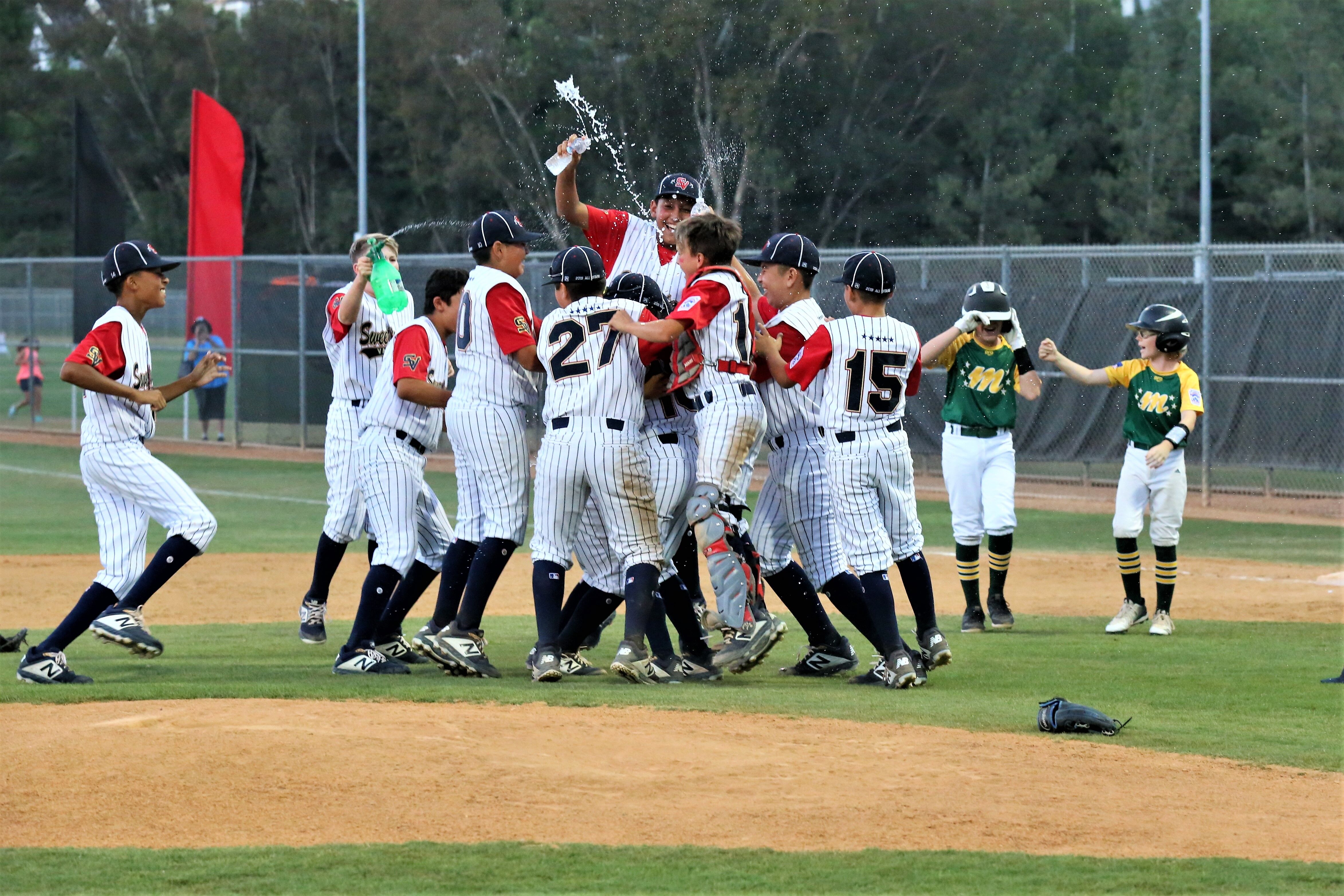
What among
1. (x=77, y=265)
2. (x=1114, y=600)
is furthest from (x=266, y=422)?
(x=1114, y=600)

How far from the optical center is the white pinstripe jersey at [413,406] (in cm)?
744

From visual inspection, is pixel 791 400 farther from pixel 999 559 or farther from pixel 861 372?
pixel 999 559

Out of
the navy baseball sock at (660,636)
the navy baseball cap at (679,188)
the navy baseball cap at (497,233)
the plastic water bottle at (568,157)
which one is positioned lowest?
the navy baseball sock at (660,636)

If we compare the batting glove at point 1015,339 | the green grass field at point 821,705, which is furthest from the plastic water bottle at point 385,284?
the batting glove at point 1015,339

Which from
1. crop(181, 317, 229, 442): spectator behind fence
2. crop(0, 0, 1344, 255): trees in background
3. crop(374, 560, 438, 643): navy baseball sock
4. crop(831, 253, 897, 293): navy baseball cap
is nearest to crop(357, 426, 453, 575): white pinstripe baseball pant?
crop(374, 560, 438, 643): navy baseball sock

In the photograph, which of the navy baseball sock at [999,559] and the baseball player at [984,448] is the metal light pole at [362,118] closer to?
the baseball player at [984,448]

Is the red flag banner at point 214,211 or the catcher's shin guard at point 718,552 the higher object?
the red flag banner at point 214,211

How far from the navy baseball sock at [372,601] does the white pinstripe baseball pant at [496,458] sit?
578 millimetres

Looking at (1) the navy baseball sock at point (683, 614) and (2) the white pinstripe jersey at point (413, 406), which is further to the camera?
(2) the white pinstripe jersey at point (413, 406)

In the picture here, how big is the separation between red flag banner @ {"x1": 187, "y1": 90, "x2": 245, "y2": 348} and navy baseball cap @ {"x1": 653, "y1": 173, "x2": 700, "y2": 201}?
16278 millimetres

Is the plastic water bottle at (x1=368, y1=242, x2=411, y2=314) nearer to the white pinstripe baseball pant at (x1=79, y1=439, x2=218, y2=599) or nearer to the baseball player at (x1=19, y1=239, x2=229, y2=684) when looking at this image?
the baseball player at (x1=19, y1=239, x2=229, y2=684)

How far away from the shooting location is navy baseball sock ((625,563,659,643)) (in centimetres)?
660

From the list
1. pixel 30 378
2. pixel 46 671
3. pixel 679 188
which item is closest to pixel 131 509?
pixel 46 671

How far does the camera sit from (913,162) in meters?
39.8
